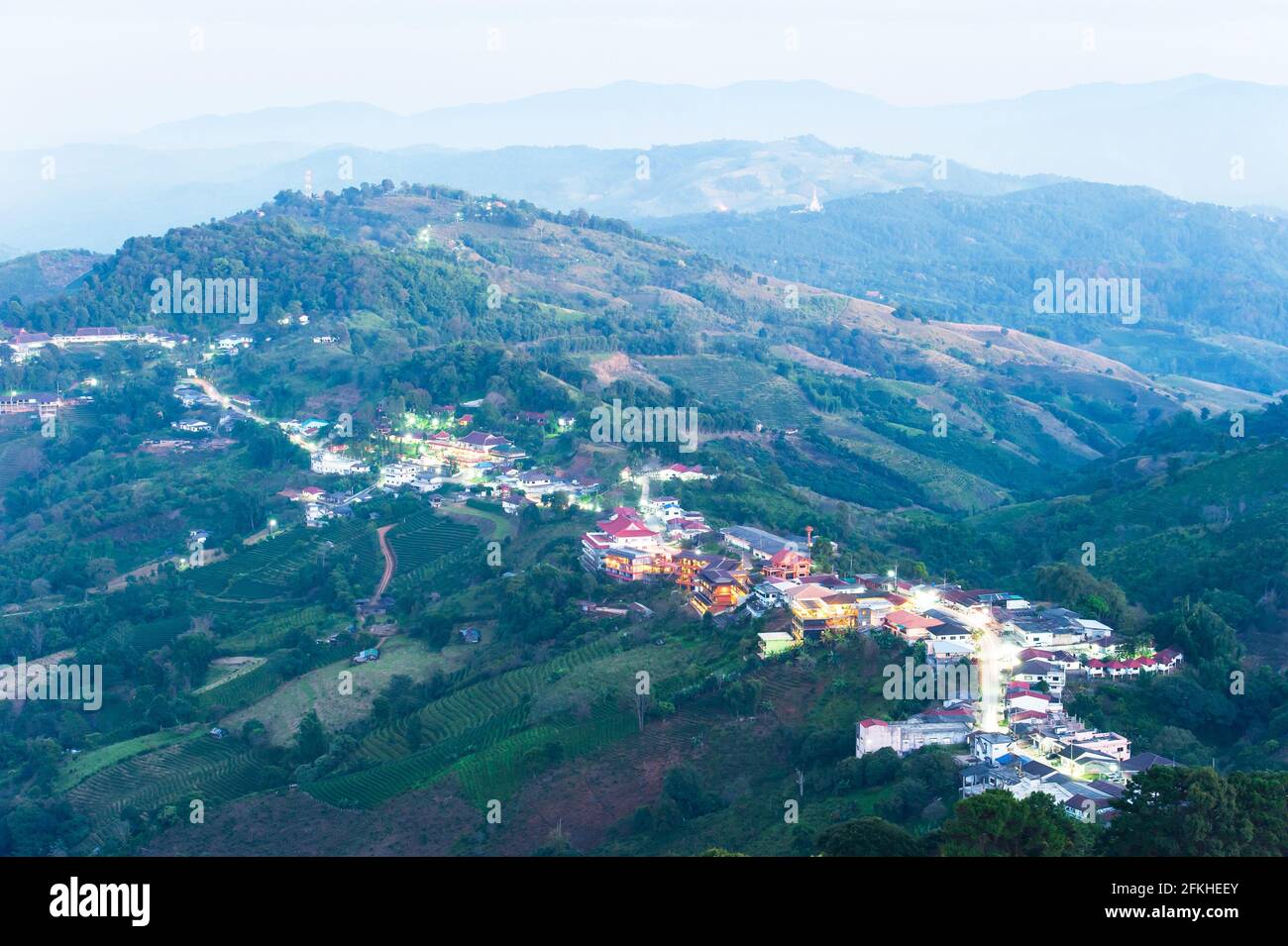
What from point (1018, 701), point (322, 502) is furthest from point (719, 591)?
point (322, 502)

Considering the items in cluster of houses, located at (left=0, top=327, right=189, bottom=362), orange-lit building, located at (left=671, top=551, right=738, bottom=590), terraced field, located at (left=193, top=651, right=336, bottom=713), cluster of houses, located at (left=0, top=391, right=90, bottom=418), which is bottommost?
terraced field, located at (left=193, top=651, right=336, bottom=713)

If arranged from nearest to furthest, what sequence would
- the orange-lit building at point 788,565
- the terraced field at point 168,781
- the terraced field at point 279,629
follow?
the terraced field at point 168,781, the orange-lit building at point 788,565, the terraced field at point 279,629

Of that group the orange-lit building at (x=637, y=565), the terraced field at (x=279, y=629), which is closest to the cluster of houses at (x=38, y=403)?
the terraced field at (x=279, y=629)

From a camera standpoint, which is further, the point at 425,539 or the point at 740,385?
the point at 740,385

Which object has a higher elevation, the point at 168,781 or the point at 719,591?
the point at 719,591

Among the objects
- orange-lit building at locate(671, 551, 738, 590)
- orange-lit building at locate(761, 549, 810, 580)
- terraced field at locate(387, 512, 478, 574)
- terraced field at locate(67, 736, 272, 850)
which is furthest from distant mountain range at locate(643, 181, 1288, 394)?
terraced field at locate(67, 736, 272, 850)

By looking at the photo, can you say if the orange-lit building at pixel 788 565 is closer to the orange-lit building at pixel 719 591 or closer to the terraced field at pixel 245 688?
the orange-lit building at pixel 719 591

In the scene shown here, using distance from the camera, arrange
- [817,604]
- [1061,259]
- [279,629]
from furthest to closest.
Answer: [1061,259] < [279,629] < [817,604]

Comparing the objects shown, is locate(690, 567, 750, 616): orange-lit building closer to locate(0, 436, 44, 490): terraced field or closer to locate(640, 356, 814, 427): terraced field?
locate(640, 356, 814, 427): terraced field

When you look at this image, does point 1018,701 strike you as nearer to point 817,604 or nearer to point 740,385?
point 817,604
